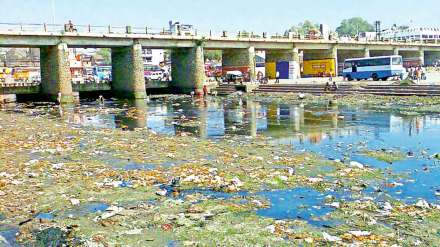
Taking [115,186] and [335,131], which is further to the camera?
[335,131]

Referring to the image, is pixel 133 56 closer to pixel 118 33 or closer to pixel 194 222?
pixel 118 33

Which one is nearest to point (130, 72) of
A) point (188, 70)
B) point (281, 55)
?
point (188, 70)

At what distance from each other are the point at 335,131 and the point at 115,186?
1265 centimetres

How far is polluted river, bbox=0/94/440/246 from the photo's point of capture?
24.2ft

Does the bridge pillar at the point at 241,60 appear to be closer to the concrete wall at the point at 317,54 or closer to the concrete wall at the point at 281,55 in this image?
the concrete wall at the point at 281,55

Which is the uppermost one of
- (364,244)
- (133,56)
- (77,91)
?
(133,56)

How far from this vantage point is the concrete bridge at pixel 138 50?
43.4 m

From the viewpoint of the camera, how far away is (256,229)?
7.55m

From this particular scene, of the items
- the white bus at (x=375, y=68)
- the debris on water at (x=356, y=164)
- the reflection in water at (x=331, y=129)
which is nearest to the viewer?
the reflection in water at (x=331, y=129)

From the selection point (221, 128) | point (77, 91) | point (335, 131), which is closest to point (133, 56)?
point (77, 91)

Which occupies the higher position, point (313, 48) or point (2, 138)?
point (313, 48)

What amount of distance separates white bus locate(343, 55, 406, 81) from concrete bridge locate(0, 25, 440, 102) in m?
9.95

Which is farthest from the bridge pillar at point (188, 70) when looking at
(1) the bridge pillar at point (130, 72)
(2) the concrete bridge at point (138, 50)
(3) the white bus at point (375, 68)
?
(3) the white bus at point (375, 68)

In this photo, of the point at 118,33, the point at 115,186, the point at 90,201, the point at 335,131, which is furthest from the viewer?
A: the point at 118,33
